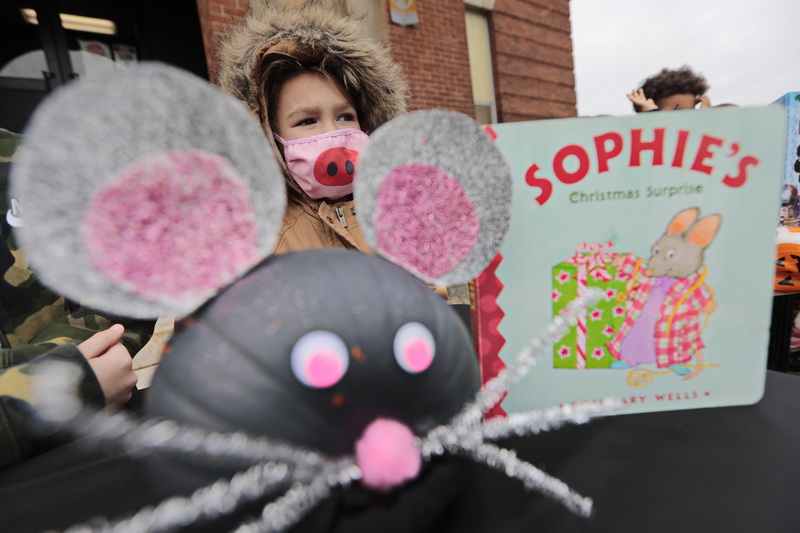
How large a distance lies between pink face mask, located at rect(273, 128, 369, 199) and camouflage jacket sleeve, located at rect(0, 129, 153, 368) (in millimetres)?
471

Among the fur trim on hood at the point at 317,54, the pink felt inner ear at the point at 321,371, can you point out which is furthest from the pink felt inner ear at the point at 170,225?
the fur trim on hood at the point at 317,54

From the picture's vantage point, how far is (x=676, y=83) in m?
2.00

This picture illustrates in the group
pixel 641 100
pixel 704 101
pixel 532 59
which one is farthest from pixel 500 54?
pixel 704 101

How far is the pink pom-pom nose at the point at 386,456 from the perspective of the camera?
0.28m

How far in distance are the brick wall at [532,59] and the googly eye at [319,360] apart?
4492 millimetres

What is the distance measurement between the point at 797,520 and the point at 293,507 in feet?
1.31

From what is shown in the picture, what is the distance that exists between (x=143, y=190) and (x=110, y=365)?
0.44m

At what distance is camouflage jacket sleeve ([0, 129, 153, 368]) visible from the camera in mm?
730

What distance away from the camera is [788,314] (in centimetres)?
98

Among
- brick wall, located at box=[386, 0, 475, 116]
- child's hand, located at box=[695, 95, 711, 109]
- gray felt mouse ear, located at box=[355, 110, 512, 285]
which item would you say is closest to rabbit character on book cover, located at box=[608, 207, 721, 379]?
gray felt mouse ear, located at box=[355, 110, 512, 285]

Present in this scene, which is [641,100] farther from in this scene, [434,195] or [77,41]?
[77,41]

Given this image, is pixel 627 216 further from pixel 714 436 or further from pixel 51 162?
pixel 51 162

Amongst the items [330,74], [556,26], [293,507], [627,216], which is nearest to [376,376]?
[293,507]

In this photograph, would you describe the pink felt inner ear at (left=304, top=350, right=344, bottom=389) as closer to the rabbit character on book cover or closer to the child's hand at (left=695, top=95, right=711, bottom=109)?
the rabbit character on book cover
